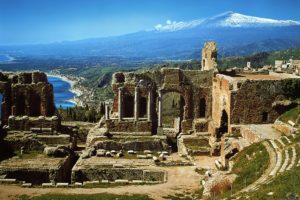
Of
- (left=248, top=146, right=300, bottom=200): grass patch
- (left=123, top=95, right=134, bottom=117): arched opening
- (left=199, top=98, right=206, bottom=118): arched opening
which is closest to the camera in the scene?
(left=248, top=146, right=300, bottom=200): grass patch

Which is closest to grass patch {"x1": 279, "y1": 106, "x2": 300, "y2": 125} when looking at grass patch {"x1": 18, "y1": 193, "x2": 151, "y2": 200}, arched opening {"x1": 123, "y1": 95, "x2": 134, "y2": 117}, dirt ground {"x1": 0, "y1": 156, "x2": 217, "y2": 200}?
dirt ground {"x1": 0, "y1": 156, "x2": 217, "y2": 200}

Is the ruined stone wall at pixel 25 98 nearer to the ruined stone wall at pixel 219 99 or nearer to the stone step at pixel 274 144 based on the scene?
the ruined stone wall at pixel 219 99

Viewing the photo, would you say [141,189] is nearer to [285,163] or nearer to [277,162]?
[277,162]

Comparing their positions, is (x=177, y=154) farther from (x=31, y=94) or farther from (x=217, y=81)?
(x=31, y=94)

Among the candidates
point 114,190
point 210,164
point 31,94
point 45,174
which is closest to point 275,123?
point 210,164

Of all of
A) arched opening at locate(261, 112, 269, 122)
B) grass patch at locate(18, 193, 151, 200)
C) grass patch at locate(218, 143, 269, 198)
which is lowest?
grass patch at locate(18, 193, 151, 200)

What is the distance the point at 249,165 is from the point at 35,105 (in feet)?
83.9

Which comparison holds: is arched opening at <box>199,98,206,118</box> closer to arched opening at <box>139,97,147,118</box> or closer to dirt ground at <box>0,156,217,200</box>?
arched opening at <box>139,97,147,118</box>

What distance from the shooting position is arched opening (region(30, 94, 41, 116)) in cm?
4700

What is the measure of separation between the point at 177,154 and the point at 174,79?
327 inches

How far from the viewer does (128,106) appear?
48188 millimetres

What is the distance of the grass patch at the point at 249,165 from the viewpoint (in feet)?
90.0

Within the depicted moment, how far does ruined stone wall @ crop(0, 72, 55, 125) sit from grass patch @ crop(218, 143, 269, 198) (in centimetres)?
2153

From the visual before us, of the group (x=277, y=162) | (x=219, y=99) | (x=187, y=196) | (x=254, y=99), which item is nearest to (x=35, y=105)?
(x=219, y=99)
